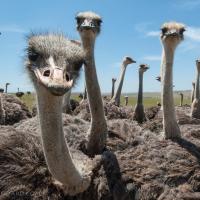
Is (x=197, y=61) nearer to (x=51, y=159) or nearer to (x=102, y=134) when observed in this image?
(x=102, y=134)

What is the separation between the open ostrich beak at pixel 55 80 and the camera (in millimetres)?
3451

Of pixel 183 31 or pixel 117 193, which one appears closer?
pixel 117 193

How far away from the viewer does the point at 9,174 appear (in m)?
4.66

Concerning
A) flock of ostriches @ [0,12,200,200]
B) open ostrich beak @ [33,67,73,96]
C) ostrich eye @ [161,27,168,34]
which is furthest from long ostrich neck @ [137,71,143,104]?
open ostrich beak @ [33,67,73,96]

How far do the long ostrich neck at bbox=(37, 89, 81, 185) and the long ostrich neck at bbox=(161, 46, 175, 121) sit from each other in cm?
203

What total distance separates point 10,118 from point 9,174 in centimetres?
423

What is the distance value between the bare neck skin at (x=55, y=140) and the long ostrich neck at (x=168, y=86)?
6.58 ft

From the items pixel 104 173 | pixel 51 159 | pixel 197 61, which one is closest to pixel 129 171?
pixel 104 173

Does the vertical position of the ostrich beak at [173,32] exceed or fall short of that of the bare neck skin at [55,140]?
it exceeds it

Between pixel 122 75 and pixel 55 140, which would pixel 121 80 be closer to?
pixel 122 75

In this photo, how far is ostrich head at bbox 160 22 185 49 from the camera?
20.6 feet

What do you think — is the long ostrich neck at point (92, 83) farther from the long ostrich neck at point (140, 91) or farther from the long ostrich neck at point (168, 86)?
the long ostrich neck at point (140, 91)

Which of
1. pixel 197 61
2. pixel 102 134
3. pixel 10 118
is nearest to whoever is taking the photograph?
pixel 102 134

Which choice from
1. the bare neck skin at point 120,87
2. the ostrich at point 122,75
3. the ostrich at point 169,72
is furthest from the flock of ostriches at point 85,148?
the ostrich at point 122,75
